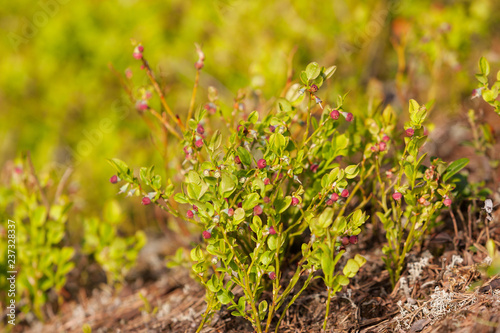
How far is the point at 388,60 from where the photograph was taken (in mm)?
3660

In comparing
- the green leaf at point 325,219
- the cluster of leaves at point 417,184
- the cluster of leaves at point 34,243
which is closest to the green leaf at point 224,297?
the green leaf at point 325,219

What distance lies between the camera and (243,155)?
1277mm

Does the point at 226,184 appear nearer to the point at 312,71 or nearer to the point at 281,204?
the point at 281,204

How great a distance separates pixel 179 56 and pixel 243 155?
336cm

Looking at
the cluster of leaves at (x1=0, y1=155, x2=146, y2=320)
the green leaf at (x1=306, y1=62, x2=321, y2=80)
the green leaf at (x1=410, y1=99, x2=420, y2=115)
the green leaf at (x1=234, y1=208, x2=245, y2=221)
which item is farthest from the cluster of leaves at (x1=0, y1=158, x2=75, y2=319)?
the green leaf at (x1=410, y1=99, x2=420, y2=115)

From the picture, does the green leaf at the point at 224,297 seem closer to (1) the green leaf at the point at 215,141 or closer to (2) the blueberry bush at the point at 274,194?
(2) the blueberry bush at the point at 274,194

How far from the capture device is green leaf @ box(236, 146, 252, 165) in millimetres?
1266

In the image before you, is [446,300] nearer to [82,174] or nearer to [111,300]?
[111,300]

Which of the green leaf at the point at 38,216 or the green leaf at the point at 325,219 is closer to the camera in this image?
the green leaf at the point at 325,219

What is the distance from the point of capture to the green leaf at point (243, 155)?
1266mm

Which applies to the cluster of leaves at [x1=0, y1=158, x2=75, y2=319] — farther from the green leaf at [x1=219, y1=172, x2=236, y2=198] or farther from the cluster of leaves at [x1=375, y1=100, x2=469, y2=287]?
the cluster of leaves at [x1=375, y1=100, x2=469, y2=287]

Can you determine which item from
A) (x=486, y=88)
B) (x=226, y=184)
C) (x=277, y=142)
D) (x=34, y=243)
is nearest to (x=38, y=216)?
(x=34, y=243)

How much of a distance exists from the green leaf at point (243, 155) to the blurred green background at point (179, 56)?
1539 mm

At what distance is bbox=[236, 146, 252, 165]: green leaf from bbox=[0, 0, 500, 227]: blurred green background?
1.54m
